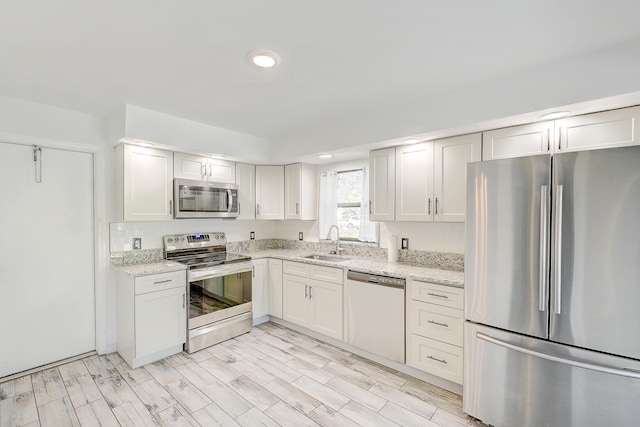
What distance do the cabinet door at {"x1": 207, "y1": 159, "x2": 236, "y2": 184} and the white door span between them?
121 centimetres

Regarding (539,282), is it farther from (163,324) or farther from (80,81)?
(80,81)

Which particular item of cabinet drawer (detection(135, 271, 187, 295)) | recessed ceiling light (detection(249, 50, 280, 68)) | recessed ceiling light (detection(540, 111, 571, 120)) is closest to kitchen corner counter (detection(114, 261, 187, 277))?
cabinet drawer (detection(135, 271, 187, 295))

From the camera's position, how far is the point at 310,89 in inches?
94.7

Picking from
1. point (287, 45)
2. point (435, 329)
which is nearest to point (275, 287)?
point (435, 329)

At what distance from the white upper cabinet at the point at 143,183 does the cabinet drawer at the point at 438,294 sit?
8.86ft

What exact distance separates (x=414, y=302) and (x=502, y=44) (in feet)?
6.64

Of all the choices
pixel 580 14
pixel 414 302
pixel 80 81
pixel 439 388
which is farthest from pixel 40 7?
pixel 439 388

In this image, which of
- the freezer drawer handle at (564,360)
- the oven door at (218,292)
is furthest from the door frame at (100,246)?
the freezer drawer handle at (564,360)

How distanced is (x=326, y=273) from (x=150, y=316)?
71.8 inches

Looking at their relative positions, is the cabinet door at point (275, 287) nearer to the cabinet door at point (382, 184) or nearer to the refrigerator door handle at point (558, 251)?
the cabinet door at point (382, 184)

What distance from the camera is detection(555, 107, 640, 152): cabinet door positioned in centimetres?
194

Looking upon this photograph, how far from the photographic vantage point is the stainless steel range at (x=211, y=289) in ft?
10.5

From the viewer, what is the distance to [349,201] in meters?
4.09

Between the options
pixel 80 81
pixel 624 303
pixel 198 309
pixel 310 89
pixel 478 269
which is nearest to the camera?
pixel 624 303
